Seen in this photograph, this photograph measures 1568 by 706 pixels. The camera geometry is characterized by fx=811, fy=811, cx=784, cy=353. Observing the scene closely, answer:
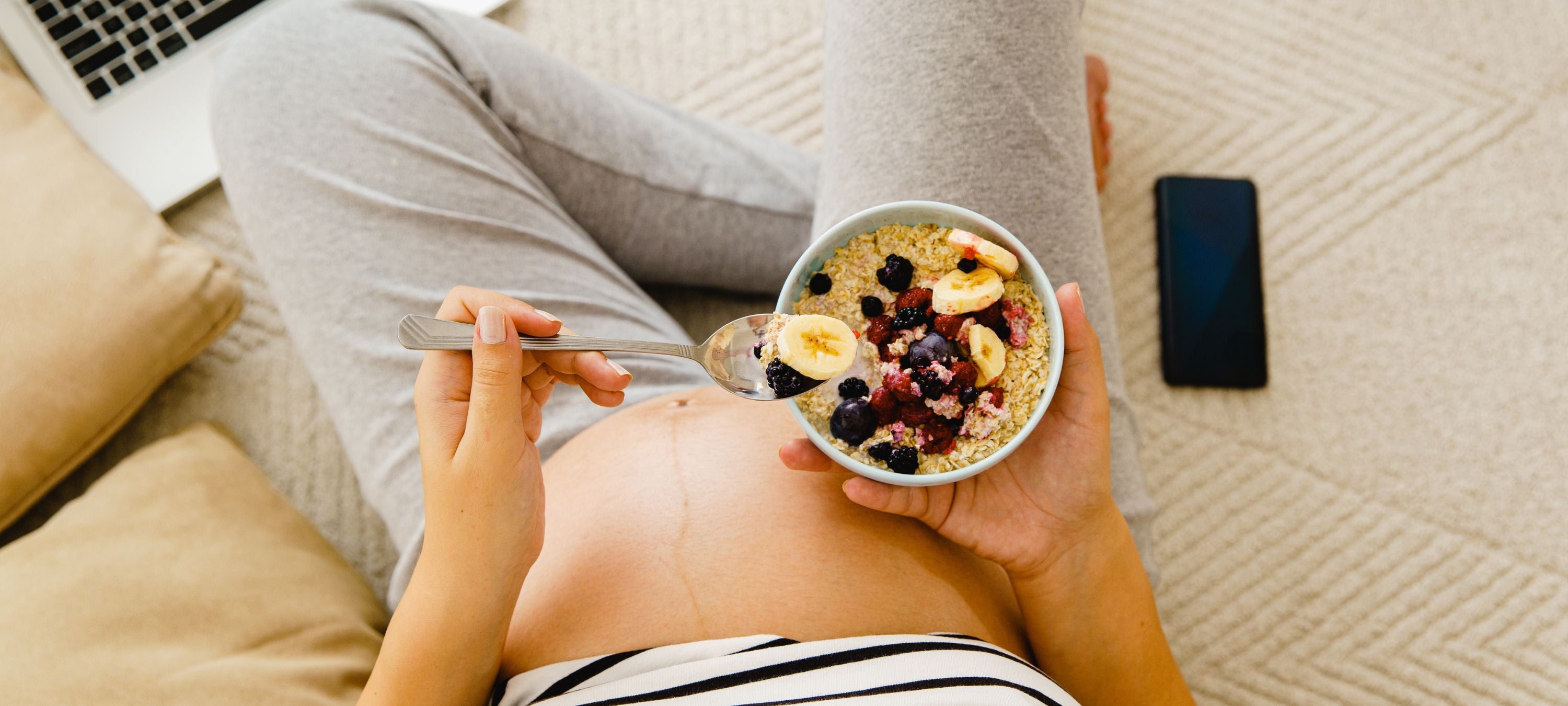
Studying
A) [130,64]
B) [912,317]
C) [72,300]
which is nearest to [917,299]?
[912,317]

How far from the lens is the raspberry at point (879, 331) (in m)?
0.63

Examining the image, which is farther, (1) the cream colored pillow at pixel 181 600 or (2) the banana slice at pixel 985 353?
(1) the cream colored pillow at pixel 181 600

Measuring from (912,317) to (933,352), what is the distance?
36mm

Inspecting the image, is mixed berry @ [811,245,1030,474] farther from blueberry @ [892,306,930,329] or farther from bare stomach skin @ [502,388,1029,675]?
bare stomach skin @ [502,388,1029,675]

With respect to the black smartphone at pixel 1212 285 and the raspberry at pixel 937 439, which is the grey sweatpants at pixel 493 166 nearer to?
the raspberry at pixel 937 439

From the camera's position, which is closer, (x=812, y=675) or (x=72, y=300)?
(x=812, y=675)

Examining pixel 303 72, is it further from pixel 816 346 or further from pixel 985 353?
pixel 985 353

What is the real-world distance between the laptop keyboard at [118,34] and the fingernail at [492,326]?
3.11ft

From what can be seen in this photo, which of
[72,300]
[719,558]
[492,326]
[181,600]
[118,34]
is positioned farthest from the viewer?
[118,34]

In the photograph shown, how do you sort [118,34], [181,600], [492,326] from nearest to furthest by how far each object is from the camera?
1. [492,326]
2. [181,600]
3. [118,34]

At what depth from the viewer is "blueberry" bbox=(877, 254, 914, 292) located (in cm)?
63

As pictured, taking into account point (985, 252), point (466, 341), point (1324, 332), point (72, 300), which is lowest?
point (1324, 332)

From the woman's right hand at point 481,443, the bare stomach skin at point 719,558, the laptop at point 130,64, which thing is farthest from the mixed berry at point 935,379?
the laptop at point 130,64

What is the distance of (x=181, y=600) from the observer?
2.62 ft
